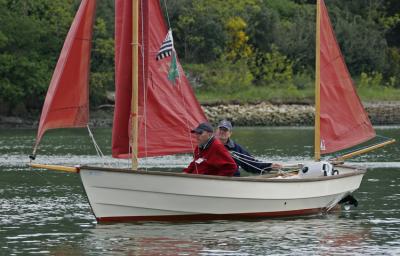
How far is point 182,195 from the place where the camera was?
2492 cm

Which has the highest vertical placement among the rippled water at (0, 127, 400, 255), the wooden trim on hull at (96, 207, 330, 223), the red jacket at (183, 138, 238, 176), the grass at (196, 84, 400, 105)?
the red jacket at (183, 138, 238, 176)

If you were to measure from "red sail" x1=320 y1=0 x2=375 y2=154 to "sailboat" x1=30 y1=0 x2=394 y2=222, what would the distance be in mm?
2046

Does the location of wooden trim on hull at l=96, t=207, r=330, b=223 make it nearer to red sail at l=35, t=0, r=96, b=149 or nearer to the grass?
red sail at l=35, t=0, r=96, b=149

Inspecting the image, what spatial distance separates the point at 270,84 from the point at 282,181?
66079 millimetres

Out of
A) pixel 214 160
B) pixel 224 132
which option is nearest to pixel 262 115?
pixel 224 132

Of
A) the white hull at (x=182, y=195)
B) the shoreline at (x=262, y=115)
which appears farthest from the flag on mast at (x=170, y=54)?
the shoreline at (x=262, y=115)

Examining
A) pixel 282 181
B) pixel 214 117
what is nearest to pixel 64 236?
pixel 282 181

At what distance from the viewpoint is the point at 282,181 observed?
2598 centimetres

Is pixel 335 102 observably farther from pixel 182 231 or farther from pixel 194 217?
pixel 182 231

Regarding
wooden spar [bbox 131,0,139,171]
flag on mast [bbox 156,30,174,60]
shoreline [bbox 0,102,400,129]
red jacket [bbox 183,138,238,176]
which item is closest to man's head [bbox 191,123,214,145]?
red jacket [bbox 183,138,238,176]

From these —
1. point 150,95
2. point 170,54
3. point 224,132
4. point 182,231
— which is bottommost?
point 182,231

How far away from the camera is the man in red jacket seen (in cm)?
2534

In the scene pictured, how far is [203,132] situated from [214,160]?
2.14 feet

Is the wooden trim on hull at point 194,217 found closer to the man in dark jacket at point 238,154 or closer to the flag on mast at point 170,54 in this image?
the man in dark jacket at point 238,154
